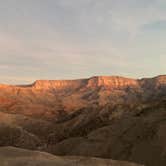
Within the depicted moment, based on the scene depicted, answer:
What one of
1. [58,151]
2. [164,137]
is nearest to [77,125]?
[58,151]

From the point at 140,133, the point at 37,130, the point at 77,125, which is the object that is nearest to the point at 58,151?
the point at 140,133

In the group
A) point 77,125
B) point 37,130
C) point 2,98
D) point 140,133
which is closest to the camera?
point 140,133

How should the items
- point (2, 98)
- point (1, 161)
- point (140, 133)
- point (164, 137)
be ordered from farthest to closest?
1. point (2, 98)
2. point (140, 133)
3. point (164, 137)
4. point (1, 161)

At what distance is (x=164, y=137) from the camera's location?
116 ft

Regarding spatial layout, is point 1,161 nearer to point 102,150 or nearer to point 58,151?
point 102,150

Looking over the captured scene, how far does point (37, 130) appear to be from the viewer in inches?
3568

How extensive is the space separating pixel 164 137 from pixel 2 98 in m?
128

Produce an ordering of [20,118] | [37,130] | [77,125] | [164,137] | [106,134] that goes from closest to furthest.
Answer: [164,137] → [106,134] → [77,125] → [37,130] → [20,118]

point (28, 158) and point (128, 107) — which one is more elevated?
point (128, 107)

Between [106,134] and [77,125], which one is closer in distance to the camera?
[106,134]

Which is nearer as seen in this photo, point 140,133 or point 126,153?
point 126,153

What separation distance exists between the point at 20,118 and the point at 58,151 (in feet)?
190

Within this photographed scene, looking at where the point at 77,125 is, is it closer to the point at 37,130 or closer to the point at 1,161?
the point at 37,130

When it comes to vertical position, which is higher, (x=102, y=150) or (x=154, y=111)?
(x=154, y=111)
